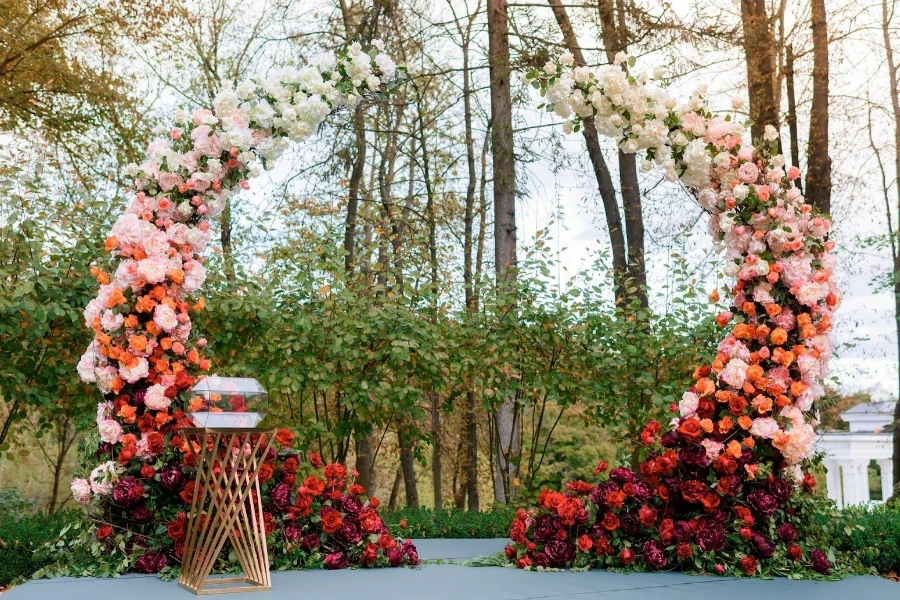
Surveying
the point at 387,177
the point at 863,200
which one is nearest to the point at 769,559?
the point at 863,200

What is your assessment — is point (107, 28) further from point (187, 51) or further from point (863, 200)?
point (863, 200)

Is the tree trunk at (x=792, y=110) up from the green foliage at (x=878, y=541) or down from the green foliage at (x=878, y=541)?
up

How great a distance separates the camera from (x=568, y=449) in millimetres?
14516

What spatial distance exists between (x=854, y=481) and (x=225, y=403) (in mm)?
9332

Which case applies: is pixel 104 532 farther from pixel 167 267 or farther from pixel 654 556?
pixel 654 556

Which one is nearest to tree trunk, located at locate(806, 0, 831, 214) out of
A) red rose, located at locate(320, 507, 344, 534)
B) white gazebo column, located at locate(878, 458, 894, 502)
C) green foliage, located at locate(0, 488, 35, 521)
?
white gazebo column, located at locate(878, 458, 894, 502)

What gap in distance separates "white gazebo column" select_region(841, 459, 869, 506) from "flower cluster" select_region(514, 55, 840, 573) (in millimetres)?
7085

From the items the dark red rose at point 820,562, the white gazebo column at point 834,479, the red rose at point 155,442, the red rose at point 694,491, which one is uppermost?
the red rose at point 155,442

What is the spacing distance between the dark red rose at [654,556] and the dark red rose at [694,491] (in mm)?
260

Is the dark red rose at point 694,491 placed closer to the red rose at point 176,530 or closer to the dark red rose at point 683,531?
the dark red rose at point 683,531

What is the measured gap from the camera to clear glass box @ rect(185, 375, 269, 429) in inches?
124

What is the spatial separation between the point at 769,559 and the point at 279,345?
10.2 ft

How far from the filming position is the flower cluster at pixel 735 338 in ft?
12.1

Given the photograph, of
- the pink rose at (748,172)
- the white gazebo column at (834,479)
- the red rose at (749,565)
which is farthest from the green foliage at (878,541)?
the white gazebo column at (834,479)
